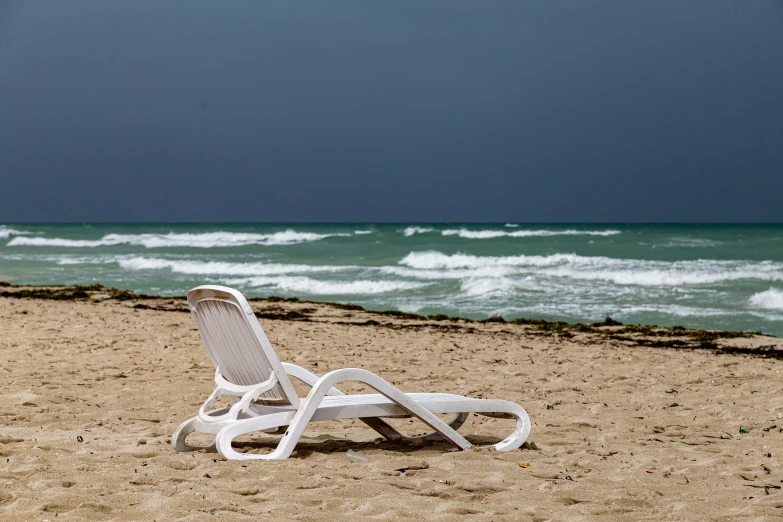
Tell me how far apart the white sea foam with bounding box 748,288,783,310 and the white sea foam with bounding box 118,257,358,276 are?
1476 cm

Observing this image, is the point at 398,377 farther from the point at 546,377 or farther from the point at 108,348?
the point at 108,348

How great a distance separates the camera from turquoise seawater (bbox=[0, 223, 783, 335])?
58.4 feet

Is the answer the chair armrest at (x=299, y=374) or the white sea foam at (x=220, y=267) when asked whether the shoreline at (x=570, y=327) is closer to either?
the chair armrest at (x=299, y=374)

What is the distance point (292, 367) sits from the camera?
5254 mm

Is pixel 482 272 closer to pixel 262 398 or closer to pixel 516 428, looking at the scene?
pixel 516 428

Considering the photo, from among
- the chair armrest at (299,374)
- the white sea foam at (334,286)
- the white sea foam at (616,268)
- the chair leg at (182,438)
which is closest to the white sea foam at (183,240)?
the white sea foam at (616,268)

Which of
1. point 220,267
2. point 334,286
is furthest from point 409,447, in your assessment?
point 220,267

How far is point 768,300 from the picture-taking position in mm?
18906

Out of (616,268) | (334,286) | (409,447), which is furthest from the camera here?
(616,268)

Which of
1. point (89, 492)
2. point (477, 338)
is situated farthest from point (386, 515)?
point (477, 338)

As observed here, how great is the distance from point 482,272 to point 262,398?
71.8 feet

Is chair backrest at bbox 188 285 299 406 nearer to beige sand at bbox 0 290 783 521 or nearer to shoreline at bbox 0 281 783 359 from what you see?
beige sand at bbox 0 290 783 521

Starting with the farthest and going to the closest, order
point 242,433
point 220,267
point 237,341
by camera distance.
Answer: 1. point 220,267
2. point 237,341
3. point 242,433

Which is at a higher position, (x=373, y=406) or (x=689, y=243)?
(x=373, y=406)
